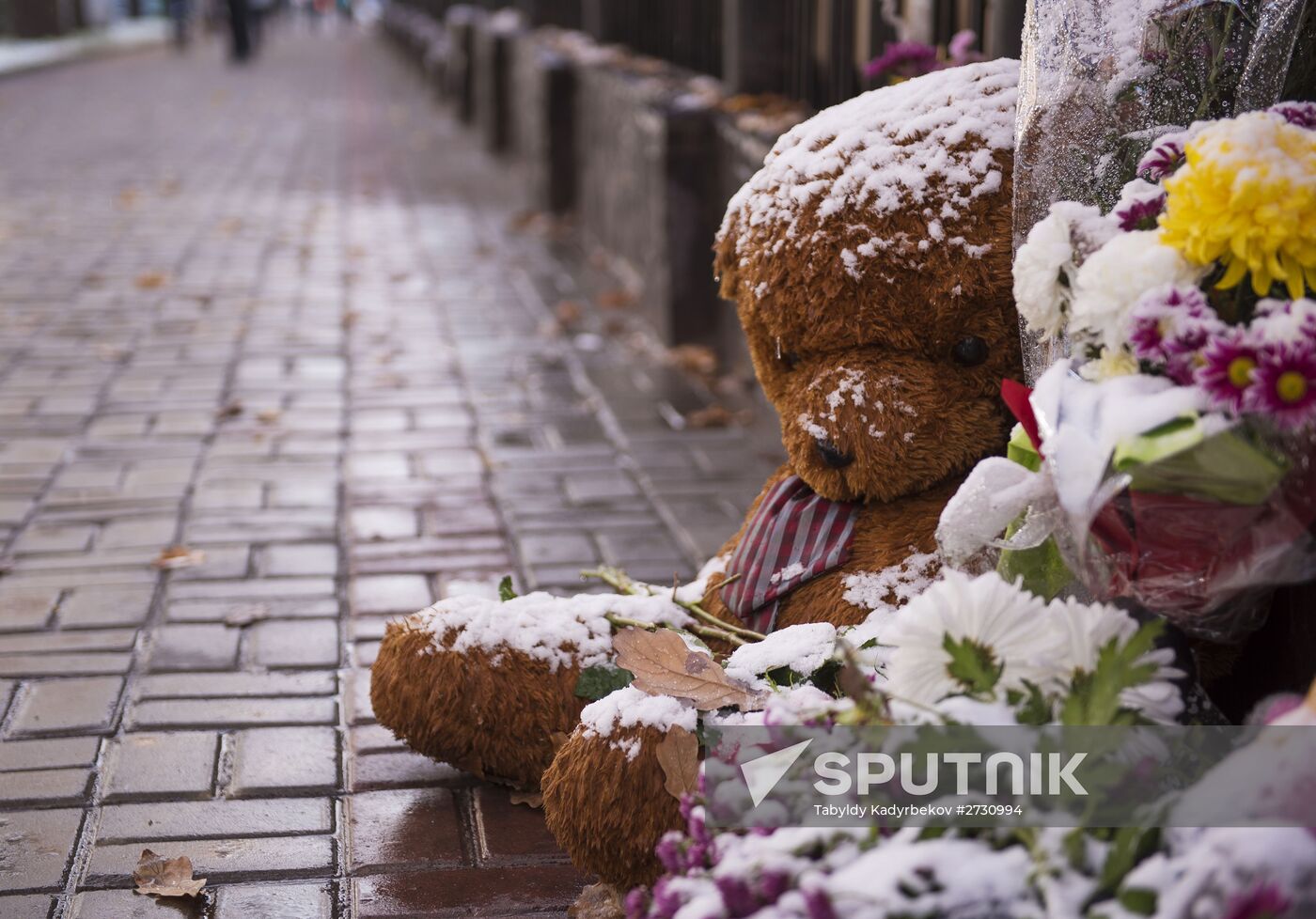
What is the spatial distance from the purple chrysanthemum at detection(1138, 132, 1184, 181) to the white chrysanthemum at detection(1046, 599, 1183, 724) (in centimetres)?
57

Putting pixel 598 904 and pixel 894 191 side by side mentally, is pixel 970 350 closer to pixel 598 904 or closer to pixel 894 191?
pixel 894 191

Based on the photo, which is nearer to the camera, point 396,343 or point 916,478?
point 916,478

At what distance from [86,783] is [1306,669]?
Answer: 83.6 inches

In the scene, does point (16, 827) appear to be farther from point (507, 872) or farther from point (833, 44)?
A: point (833, 44)

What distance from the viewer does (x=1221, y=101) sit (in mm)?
1855

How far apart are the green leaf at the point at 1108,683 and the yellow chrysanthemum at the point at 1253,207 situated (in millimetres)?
408

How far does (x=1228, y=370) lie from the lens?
146cm

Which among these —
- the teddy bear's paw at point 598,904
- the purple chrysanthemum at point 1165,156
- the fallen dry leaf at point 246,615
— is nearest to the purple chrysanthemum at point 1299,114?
the purple chrysanthemum at point 1165,156

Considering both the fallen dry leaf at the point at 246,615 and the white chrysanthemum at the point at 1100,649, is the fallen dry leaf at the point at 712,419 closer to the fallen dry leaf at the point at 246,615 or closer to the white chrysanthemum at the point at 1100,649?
the fallen dry leaf at the point at 246,615

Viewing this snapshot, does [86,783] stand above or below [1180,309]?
below

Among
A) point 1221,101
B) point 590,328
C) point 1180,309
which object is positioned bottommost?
point 590,328

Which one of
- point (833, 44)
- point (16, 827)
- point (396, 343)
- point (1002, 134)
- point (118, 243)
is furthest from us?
point (118, 243)

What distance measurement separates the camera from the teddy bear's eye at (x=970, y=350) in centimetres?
228

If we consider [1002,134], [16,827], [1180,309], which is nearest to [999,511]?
[1180,309]
